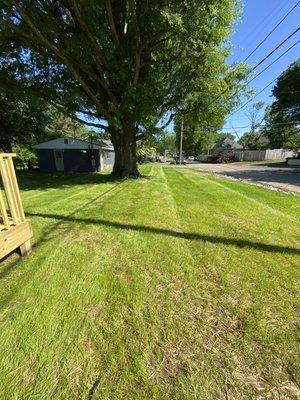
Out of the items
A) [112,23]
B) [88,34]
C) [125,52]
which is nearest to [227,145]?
[125,52]

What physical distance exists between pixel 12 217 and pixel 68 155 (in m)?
19.6

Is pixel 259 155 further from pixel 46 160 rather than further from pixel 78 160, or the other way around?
pixel 46 160

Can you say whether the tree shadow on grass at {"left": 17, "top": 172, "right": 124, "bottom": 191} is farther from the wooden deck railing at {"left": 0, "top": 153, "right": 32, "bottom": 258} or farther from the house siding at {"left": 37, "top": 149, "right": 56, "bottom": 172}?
the wooden deck railing at {"left": 0, "top": 153, "right": 32, "bottom": 258}

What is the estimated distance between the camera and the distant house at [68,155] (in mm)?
21906

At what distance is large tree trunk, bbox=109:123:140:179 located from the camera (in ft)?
43.9

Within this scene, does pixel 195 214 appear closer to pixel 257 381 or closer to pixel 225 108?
pixel 257 381

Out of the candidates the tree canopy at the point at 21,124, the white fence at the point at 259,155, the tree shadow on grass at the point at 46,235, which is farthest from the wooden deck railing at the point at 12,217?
the white fence at the point at 259,155

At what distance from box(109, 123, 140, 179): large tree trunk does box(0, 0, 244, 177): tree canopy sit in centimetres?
5

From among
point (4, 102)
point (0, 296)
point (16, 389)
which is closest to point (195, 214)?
point (0, 296)

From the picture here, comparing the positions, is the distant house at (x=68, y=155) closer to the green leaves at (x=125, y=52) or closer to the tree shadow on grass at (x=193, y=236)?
the green leaves at (x=125, y=52)

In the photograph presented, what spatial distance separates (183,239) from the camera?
450 centimetres

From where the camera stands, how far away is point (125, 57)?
1143 cm

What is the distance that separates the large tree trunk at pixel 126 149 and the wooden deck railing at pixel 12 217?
32.1ft

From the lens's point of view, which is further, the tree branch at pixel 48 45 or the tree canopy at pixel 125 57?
the tree canopy at pixel 125 57
